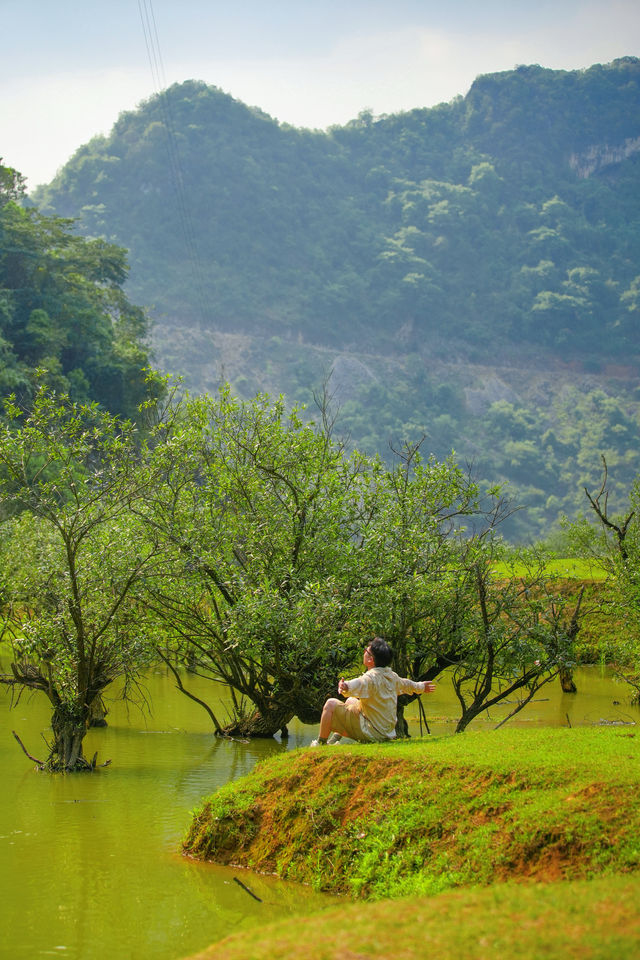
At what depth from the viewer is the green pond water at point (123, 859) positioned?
24.5 ft

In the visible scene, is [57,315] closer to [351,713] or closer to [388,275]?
[351,713]

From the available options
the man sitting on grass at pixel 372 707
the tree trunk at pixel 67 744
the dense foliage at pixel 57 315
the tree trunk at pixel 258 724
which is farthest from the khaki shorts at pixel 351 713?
the dense foliage at pixel 57 315

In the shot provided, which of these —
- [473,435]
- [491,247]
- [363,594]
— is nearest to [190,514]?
[363,594]

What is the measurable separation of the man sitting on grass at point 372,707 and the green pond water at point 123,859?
1.98 metres

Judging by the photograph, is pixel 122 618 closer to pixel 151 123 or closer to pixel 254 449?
pixel 254 449

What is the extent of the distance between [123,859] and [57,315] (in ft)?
162

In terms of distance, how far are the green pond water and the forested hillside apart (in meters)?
96.8

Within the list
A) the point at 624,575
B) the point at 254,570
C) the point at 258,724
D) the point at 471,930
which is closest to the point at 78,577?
the point at 254,570

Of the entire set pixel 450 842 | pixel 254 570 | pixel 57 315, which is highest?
pixel 57 315

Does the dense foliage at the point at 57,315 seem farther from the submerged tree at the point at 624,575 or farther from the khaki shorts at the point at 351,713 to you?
the khaki shorts at the point at 351,713

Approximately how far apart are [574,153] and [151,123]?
229ft

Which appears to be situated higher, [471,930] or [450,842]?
[471,930]

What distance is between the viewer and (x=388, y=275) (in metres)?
138

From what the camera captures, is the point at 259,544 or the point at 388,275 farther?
the point at 388,275
